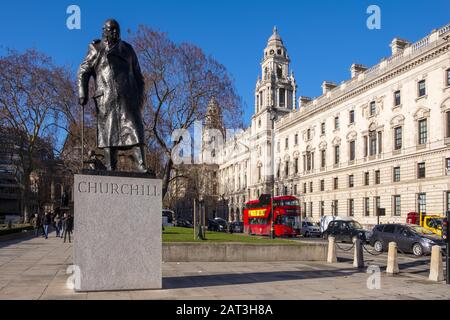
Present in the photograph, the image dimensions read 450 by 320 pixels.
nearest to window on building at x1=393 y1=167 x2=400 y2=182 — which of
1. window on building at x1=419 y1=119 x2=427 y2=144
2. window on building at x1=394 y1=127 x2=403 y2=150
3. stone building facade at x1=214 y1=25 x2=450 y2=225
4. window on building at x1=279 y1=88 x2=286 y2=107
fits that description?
stone building facade at x1=214 y1=25 x2=450 y2=225

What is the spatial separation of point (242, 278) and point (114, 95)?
5637 millimetres

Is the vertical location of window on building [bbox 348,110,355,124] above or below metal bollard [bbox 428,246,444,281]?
above

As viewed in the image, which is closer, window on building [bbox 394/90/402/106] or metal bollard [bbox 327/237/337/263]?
metal bollard [bbox 327/237/337/263]

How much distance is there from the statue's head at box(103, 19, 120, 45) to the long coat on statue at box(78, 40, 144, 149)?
12 cm

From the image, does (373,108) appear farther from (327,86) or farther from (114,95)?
(114,95)

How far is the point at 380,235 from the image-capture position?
2658cm

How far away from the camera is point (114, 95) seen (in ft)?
34.4

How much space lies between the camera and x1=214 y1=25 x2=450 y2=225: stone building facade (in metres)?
44.4

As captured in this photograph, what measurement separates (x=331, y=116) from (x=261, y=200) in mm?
24182

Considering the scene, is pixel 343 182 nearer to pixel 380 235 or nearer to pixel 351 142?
pixel 351 142

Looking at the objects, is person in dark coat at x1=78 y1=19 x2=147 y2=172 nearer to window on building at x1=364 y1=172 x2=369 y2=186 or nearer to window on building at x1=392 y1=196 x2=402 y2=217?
window on building at x1=392 y1=196 x2=402 y2=217

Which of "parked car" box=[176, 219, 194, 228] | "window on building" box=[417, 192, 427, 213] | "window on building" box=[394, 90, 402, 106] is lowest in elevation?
"parked car" box=[176, 219, 194, 228]
